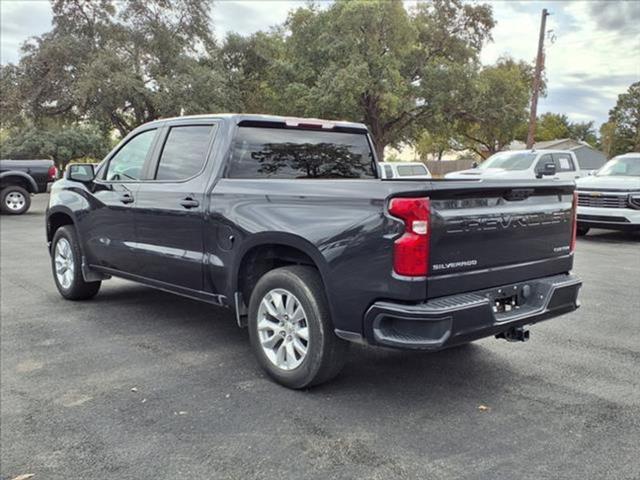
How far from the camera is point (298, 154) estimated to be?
4.87 meters

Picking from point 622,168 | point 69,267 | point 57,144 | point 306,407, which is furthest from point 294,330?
point 57,144

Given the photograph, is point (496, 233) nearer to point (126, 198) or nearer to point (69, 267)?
point (126, 198)

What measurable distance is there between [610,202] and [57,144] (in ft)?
123

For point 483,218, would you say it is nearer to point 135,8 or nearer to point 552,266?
point 552,266

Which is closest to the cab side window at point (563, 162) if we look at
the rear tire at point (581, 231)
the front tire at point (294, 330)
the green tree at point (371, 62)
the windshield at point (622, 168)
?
the windshield at point (622, 168)

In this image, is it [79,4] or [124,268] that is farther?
[79,4]

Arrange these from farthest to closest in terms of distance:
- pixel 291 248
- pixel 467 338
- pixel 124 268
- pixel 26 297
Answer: pixel 26 297, pixel 124 268, pixel 291 248, pixel 467 338

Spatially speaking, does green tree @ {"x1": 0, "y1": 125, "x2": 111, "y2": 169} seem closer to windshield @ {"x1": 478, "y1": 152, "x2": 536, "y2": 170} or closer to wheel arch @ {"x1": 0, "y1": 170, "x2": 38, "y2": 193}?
wheel arch @ {"x1": 0, "y1": 170, "x2": 38, "y2": 193}

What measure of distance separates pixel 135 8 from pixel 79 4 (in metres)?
2.58

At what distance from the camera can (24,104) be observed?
25.9 metres

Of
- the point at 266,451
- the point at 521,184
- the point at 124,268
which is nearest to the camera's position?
the point at 266,451

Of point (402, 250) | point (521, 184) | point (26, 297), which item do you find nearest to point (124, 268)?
point (26, 297)

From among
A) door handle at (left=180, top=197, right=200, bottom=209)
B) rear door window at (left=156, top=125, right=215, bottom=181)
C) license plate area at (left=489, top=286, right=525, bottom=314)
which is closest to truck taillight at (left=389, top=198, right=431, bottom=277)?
license plate area at (left=489, top=286, right=525, bottom=314)

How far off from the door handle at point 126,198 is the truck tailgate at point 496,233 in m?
3.16
